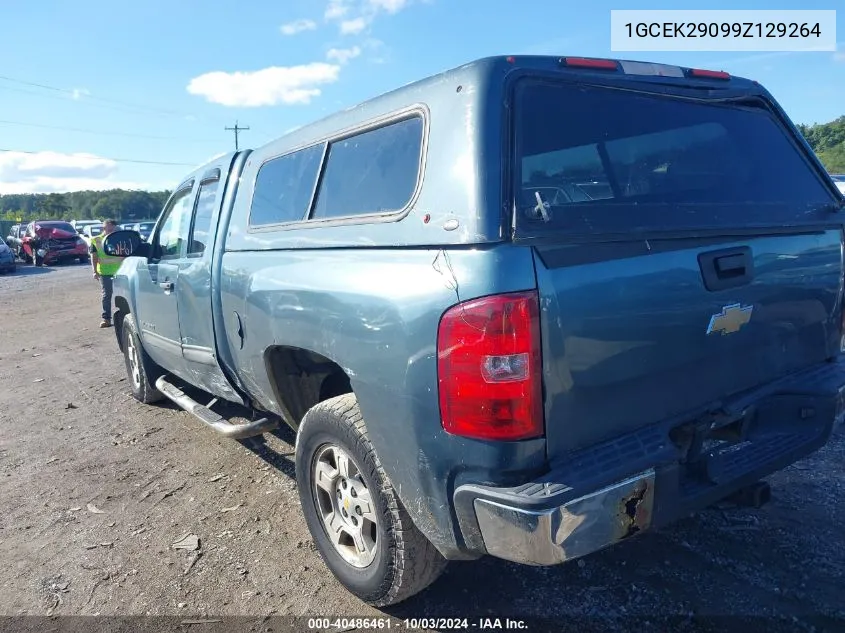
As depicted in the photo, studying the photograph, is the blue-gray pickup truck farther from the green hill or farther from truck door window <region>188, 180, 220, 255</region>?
the green hill

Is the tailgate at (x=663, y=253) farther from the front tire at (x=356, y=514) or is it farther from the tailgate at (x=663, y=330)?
the front tire at (x=356, y=514)

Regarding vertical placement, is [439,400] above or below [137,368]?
above

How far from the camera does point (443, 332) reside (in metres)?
2.01

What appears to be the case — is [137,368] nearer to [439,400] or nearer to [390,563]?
[390,563]

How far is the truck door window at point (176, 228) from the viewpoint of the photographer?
435 centimetres

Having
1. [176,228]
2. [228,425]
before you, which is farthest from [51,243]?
[228,425]

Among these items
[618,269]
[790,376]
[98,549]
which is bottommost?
[98,549]

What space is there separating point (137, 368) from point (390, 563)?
411cm

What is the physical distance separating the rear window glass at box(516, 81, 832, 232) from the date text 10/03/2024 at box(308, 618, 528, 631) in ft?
5.32

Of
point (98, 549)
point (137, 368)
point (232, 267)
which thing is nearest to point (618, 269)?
point (232, 267)

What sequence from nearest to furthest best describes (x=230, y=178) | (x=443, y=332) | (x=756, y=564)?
(x=443, y=332) → (x=756, y=564) → (x=230, y=178)

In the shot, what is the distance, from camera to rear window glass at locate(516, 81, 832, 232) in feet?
7.20

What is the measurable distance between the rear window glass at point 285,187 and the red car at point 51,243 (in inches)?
996

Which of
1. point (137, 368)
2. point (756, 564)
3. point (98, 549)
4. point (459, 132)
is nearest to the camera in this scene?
point (459, 132)
